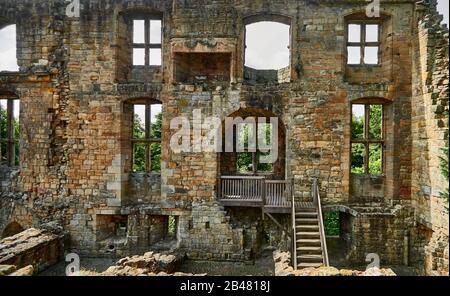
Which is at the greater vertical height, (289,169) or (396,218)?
(289,169)

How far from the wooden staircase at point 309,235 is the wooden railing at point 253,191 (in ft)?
2.07

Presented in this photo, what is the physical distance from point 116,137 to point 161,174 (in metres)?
2.03

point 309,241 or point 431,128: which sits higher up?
point 431,128

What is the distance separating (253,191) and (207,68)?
492 cm

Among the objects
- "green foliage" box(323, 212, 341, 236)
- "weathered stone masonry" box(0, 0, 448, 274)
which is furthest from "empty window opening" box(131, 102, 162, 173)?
"green foliage" box(323, 212, 341, 236)

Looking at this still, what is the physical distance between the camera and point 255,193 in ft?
38.7

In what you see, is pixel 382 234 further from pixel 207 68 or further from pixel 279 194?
pixel 207 68

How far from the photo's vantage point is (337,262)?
441 inches

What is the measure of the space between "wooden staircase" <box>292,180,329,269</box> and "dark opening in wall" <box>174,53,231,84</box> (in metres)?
5.23

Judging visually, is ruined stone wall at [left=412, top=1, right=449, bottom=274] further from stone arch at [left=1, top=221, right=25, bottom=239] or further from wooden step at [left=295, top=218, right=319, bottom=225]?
stone arch at [left=1, top=221, right=25, bottom=239]

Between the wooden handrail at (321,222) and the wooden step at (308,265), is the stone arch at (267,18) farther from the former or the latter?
the wooden step at (308,265)

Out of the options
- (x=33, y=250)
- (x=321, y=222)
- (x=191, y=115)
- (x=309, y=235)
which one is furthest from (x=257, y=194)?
(x=33, y=250)

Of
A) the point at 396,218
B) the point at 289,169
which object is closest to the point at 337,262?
the point at 396,218

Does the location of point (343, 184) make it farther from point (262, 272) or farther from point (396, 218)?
point (262, 272)
